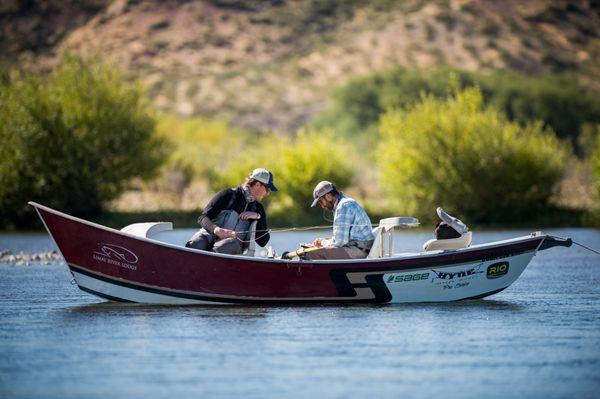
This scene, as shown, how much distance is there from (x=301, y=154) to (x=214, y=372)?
41406 mm

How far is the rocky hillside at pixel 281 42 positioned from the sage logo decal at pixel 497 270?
281 ft

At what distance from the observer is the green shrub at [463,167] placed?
4962cm

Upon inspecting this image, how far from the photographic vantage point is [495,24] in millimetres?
116812

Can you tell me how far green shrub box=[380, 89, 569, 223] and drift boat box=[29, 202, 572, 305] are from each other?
31.4 metres

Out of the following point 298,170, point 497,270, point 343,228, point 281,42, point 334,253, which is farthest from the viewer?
point 281,42

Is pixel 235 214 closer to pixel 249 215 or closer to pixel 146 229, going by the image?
pixel 249 215

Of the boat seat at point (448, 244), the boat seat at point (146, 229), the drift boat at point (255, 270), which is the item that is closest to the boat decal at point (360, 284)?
the drift boat at point (255, 270)

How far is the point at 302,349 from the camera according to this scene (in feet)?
47.3

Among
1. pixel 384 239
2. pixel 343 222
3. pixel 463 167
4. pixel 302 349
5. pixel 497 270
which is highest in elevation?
pixel 343 222

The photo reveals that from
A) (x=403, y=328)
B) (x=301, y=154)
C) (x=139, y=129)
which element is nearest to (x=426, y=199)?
(x=301, y=154)

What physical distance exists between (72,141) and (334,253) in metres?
33.2

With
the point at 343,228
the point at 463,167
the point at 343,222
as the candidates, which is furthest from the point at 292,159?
the point at 343,222

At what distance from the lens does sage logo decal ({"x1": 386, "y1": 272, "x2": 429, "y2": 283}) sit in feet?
58.7

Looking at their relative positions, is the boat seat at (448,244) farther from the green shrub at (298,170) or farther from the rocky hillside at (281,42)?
the rocky hillside at (281,42)
